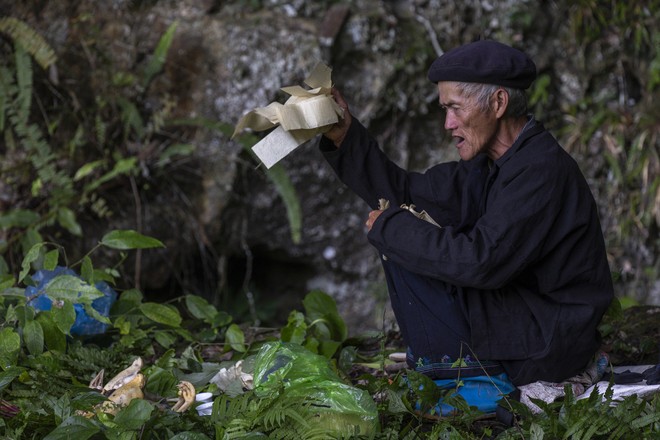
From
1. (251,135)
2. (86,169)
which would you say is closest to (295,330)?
(251,135)

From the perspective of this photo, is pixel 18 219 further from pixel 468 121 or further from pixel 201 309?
pixel 468 121

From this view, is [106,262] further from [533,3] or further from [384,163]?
[533,3]

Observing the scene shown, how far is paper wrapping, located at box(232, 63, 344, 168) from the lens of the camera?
2879 millimetres

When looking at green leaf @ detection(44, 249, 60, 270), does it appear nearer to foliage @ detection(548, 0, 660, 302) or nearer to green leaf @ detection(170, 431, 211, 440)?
green leaf @ detection(170, 431, 211, 440)

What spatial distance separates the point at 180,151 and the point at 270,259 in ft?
4.64

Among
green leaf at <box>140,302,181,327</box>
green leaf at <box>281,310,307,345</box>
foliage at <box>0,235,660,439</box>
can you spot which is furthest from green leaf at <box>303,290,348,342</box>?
green leaf at <box>140,302,181,327</box>

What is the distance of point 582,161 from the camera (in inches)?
239

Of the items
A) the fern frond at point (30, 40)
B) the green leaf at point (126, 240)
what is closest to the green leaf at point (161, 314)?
the green leaf at point (126, 240)

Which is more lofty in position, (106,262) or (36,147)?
(36,147)

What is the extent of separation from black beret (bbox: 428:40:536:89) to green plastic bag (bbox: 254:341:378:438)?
108cm

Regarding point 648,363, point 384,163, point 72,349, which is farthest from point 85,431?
point 648,363

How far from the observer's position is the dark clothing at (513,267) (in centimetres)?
256

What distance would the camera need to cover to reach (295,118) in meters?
2.87

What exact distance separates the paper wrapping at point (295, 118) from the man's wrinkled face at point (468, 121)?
16.4 inches
